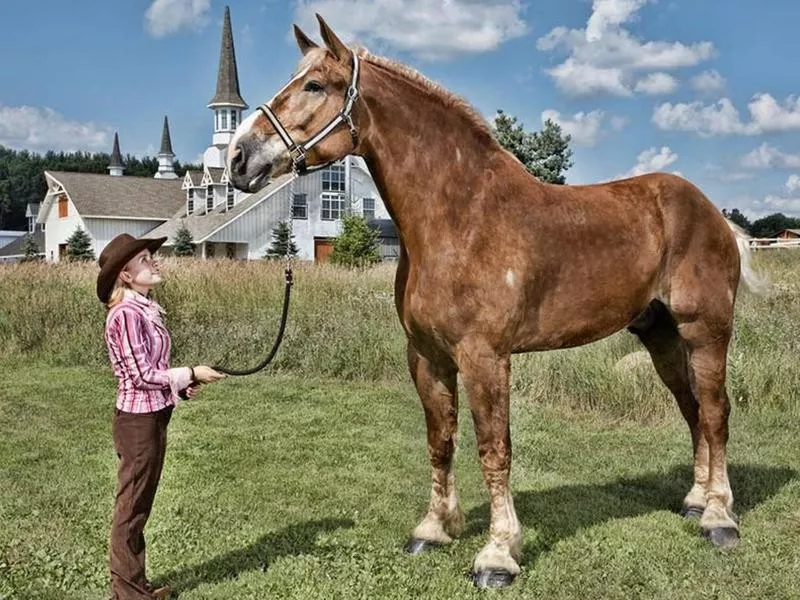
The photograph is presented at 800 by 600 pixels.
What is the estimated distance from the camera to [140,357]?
322 centimetres

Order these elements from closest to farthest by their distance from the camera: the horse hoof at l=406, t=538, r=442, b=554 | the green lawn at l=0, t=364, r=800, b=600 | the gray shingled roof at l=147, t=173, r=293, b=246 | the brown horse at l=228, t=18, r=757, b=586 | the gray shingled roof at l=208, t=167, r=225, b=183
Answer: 1. the brown horse at l=228, t=18, r=757, b=586
2. the green lawn at l=0, t=364, r=800, b=600
3. the horse hoof at l=406, t=538, r=442, b=554
4. the gray shingled roof at l=147, t=173, r=293, b=246
5. the gray shingled roof at l=208, t=167, r=225, b=183

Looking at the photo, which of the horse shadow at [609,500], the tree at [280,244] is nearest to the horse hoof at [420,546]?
the horse shadow at [609,500]

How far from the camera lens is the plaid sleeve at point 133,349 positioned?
10.5ft

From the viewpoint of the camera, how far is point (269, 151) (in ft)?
11.5

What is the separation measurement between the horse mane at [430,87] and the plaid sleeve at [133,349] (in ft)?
5.29

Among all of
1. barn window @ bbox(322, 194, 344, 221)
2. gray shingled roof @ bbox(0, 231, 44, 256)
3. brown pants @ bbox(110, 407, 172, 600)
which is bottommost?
brown pants @ bbox(110, 407, 172, 600)

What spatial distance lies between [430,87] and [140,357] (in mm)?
1833

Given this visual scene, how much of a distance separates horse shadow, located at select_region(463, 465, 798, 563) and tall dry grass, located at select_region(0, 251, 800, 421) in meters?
1.90

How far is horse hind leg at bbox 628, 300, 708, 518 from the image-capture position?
4.77 m

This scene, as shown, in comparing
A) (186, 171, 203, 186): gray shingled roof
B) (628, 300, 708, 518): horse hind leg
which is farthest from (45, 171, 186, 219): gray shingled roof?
(628, 300, 708, 518): horse hind leg

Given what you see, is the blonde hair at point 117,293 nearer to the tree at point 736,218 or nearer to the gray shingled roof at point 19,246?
the tree at point 736,218

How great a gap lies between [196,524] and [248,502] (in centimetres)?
53

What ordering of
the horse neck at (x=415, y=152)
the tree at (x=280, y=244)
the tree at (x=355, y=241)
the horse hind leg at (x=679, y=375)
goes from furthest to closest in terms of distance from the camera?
the tree at (x=280, y=244), the tree at (x=355, y=241), the horse hind leg at (x=679, y=375), the horse neck at (x=415, y=152)

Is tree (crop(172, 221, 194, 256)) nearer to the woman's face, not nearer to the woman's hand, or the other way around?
the woman's face
